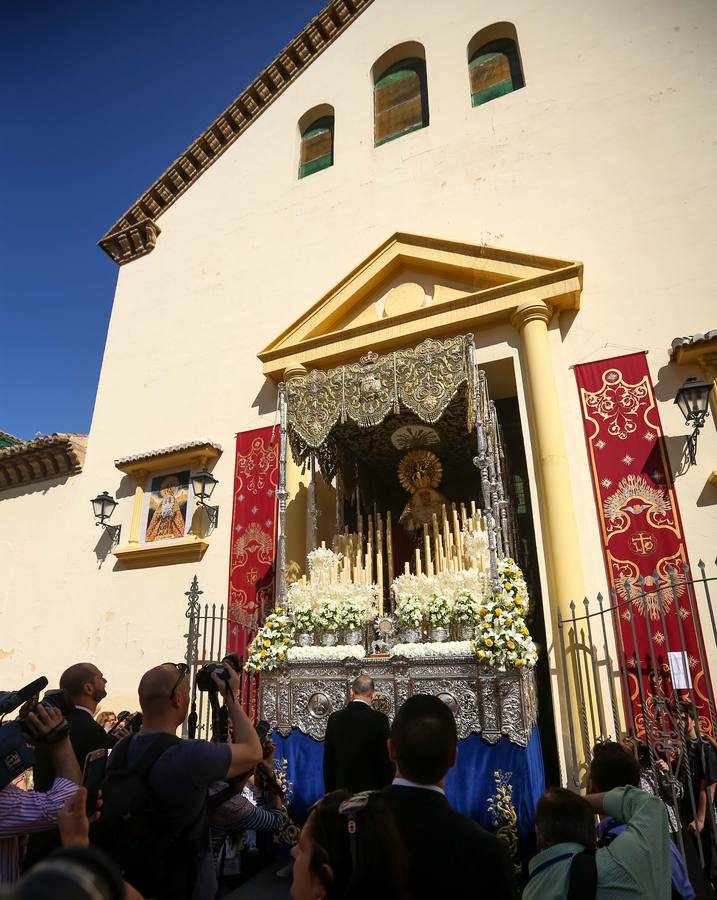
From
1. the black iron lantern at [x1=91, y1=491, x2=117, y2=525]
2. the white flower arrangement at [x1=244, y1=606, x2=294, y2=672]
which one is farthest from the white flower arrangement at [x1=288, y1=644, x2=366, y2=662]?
the black iron lantern at [x1=91, y1=491, x2=117, y2=525]

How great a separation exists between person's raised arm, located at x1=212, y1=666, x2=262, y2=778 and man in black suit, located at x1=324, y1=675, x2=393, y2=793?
74.9 inches

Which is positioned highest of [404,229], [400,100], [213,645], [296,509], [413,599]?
[400,100]

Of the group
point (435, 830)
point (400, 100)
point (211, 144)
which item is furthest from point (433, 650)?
point (211, 144)

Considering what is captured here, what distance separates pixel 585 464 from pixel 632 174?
14.2 feet

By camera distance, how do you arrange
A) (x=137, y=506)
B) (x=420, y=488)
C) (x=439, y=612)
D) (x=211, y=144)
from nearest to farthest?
(x=439, y=612) → (x=420, y=488) → (x=137, y=506) → (x=211, y=144)

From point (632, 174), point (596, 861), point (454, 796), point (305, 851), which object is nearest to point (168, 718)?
point (305, 851)

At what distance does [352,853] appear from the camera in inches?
72.8

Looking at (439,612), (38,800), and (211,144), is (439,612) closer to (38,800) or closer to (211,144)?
(38,800)

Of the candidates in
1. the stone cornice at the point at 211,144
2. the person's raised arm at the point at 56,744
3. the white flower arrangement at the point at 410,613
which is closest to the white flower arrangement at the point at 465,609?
the white flower arrangement at the point at 410,613

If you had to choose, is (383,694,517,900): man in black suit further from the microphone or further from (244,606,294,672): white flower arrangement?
(244,606,294,672): white flower arrangement

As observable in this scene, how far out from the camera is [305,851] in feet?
6.67

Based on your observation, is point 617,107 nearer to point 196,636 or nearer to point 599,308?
Result: point 599,308

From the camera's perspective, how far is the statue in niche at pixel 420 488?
7941 millimetres

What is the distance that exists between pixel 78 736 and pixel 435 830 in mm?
2426
